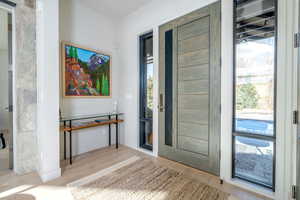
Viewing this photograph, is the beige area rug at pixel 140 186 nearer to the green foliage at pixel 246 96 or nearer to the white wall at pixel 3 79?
the green foliage at pixel 246 96

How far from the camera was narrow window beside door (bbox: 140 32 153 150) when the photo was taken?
300 centimetres

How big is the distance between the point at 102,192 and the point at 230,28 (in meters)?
2.63

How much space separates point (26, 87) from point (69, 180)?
150 cm

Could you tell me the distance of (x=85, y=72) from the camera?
2904 mm

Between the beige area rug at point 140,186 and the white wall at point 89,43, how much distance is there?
1.03m

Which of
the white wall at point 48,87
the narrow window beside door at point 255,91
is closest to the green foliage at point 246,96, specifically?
the narrow window beside door at point 255,91

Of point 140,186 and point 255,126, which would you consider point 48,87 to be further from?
point 255,126

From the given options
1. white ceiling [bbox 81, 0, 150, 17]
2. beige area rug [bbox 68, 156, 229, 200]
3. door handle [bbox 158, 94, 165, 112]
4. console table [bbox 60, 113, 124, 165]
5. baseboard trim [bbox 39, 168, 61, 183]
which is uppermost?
white ceiling [bbox 81, 0, 150, 17]

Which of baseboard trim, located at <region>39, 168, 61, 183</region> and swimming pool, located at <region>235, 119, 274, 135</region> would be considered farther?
baseboard trim, located at <region>39, 168, 61, 183</region>

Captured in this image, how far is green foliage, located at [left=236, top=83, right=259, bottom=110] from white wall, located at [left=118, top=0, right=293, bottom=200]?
117 millimetres

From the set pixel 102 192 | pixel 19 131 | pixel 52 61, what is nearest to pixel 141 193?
pixel 102 192

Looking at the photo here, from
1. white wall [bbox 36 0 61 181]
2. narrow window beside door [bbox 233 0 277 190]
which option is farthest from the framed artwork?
narrow window beside door [bbox 233 0 277 190]

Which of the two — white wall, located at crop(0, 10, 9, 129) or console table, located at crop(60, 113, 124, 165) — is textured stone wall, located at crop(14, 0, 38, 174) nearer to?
console table, located at crop(60, 113, 124, 165)

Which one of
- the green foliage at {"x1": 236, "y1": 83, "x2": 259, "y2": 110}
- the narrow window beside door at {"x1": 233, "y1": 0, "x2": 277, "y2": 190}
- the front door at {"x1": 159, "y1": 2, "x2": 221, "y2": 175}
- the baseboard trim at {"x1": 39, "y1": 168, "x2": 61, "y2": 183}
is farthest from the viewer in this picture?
the front door at {"x1": 159, "y1": 2, "x2": 221, "y2": 175}
